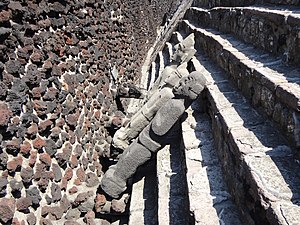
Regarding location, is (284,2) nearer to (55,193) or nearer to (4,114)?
(4,114)

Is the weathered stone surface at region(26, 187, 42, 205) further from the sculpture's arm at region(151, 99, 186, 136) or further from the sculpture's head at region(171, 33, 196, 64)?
the sculpture's head at region(171, 33, 196, 64)

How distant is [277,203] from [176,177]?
1542mm

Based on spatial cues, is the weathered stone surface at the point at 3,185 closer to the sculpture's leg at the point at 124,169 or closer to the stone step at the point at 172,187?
the sculpture's leg at the point at 124,169

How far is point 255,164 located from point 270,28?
5.23 ft

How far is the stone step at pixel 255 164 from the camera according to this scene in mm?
1560

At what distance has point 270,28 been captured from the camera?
9.67 feet

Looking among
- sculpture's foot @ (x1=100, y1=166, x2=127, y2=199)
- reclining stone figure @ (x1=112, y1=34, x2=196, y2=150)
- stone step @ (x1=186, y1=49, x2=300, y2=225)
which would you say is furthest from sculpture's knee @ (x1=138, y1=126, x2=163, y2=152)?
stone step @ (x1=186, y1=49, x2=300, y2=225)

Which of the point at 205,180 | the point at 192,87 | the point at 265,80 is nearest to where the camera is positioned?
the point at 265,80

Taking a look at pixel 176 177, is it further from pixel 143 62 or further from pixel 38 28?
pixel 143 62

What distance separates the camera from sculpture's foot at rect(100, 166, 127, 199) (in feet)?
12.8

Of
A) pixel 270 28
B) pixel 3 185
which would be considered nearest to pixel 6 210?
pixel 3 185

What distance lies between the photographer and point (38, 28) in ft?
11.8

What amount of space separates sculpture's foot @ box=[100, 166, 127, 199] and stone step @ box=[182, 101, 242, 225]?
107 cm

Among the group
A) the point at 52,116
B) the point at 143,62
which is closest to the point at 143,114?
the point at 52,116
